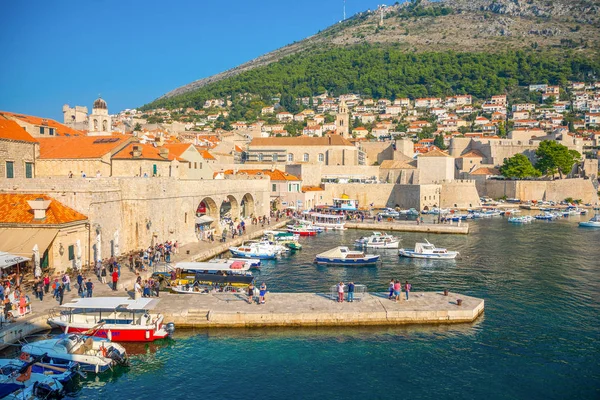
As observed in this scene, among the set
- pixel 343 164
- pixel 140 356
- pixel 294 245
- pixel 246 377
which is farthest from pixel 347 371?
pixel 343 164

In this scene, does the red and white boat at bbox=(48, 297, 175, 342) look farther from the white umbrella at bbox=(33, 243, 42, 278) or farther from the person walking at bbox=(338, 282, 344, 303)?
the person walking at bbox=(338, 282, 344, 303)

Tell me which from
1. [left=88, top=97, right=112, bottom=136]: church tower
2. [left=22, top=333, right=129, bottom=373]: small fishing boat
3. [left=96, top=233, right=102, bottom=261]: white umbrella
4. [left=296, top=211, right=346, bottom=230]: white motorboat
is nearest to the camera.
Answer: [left=22, top=333, right=129, bottom=373]: small fishing boat

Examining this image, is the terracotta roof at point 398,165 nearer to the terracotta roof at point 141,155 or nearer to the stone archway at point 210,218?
the stone archway at point 210,218

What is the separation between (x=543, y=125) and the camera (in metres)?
102

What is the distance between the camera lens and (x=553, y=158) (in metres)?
64.4

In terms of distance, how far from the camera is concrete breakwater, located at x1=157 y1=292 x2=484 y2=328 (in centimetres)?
1557

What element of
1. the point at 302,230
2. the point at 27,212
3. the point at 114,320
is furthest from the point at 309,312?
the point at 302,230

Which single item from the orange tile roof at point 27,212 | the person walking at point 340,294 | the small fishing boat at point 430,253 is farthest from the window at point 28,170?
the small fishing boat at point 430,253

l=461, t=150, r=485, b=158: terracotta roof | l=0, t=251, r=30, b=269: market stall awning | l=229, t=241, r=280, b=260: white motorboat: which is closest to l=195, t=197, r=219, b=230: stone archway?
l=229, t=241, r=280, b=260: white motorboat

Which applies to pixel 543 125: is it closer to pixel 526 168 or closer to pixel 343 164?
pixel 526 168

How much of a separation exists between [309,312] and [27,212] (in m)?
11.9

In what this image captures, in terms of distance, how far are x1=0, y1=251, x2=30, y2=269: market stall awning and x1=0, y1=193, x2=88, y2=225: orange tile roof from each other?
1931 mm

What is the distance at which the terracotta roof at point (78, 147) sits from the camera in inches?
981

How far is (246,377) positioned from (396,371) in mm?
4112
